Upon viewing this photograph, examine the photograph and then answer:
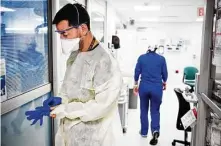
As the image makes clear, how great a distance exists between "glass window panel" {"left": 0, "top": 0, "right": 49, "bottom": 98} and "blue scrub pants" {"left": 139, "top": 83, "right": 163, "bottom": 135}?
1718mm

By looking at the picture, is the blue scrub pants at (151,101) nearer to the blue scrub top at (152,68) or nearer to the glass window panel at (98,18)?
the blue scrub top at (152,68)

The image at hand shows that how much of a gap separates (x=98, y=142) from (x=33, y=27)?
1.18 metres

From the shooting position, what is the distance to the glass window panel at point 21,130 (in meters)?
1.75

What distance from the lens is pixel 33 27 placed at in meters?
2.16

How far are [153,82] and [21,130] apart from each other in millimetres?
2208

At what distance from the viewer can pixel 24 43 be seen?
1990 mm

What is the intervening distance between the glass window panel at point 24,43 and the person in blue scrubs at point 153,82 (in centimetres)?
170

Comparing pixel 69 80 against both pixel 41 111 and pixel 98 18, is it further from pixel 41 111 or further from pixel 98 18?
pixel 98 18

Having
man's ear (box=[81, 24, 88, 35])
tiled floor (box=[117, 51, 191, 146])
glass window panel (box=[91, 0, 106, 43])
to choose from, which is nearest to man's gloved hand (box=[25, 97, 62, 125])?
man's ear (box=[81, 24, 88, 35])

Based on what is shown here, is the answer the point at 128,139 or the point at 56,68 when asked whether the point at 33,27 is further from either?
Answer: the point at 128,139

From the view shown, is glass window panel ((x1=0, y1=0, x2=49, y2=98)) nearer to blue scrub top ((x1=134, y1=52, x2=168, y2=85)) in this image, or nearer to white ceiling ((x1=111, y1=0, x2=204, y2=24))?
blue scrub top ((x1=134, y1=52, x2=168, y2=85))

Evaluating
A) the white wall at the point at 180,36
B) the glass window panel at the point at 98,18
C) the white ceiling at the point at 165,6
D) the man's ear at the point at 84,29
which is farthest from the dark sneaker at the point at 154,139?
the white wall at the point at 180,36

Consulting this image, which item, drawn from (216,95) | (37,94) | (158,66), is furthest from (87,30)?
(158,66)

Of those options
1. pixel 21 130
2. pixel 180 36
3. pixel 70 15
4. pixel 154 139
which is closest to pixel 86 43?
pixel 70 15
